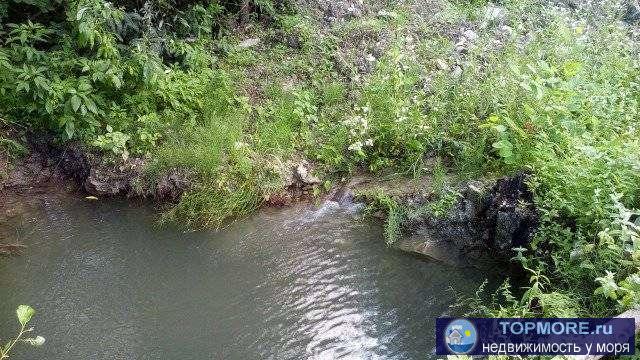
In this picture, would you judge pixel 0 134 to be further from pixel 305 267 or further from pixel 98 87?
pixel 305 267

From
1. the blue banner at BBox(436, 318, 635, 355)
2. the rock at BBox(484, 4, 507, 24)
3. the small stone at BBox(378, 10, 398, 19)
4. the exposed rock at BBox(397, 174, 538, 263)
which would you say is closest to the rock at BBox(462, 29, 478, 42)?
the rock at BBox(484, 4, 507, 24)

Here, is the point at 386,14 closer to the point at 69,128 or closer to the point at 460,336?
the point at 69,128

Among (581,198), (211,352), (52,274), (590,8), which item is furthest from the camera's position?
(590,8)

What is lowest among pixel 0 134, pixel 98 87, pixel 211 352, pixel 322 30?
pixel 211 352

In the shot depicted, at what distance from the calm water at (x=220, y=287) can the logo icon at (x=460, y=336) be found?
5.6 inches

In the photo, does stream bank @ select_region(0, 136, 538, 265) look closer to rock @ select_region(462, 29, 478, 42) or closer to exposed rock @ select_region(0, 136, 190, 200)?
exposed rock @ select_region(0, 136, 190, 200)

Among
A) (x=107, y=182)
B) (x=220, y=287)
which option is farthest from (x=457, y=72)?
(x=107, y=182)

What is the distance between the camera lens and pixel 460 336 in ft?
12.7

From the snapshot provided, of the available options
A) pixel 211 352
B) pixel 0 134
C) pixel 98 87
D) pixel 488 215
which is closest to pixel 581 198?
pixel 488 215

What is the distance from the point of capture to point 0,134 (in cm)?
559

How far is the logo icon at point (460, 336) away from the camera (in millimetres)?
3799

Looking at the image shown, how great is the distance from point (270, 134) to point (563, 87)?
294 cm

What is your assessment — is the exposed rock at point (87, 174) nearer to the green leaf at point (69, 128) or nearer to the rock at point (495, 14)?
the green leaf at point (69, 128)

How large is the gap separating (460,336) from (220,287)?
1.92m
